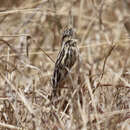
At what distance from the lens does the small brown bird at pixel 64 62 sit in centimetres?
239

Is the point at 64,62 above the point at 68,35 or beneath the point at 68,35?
beneath

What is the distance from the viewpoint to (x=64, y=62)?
7.88 feet

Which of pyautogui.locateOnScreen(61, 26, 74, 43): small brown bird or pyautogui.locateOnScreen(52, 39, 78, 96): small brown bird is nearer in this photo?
pyautogui.locateOnScreen(52, 39, 78, 96): small brown bird

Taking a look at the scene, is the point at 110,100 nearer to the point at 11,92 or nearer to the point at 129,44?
the point at 11,92

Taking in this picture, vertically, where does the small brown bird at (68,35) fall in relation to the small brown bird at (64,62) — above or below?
above

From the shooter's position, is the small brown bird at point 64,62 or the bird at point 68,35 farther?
the bird at point 68,35

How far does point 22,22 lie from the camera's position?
→ 4.90 metres

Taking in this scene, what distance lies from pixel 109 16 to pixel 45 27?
0.95m

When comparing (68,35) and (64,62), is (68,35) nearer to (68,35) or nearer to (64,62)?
(68,35)

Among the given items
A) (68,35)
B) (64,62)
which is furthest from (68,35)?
(64,62)

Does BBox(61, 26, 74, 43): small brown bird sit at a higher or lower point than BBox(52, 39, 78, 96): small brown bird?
higher

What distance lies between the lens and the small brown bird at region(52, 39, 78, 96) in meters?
2.39

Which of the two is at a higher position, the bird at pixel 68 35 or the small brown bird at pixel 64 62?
the bird at pixel 68 35

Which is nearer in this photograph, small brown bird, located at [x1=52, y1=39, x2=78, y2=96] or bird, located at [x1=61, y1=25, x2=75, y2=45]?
small brown bird, located at [x1=52, y1=39, x2=78, y2=96]
